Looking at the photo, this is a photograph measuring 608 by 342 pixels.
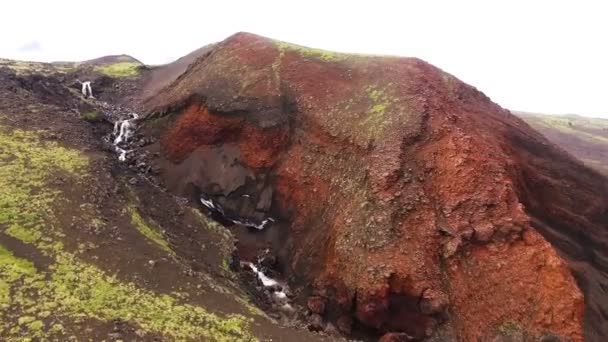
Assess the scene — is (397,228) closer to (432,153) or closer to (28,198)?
(432,153)

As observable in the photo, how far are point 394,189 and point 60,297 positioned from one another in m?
19.8

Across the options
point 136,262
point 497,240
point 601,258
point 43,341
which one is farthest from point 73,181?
point 601,258

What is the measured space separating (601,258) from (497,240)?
10.6 meters

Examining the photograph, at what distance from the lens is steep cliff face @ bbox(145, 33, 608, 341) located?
1099 inches

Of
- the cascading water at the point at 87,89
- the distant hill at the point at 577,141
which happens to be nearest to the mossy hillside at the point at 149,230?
the cascading water at the point at 87,89

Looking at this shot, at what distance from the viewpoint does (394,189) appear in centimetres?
3219

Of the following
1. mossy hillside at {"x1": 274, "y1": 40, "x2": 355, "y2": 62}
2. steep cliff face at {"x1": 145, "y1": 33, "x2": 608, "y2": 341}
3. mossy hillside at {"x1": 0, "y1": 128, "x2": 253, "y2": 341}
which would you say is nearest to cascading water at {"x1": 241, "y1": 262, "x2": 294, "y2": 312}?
steep cliff face at {"x1": 145, "y1": 33, "x2": 608, "y2": 341}

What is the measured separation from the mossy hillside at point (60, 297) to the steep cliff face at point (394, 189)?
9853 mm

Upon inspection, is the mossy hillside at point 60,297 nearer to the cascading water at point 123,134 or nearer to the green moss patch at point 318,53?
the cascading water at point 123,134

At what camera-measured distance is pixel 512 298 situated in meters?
27.3

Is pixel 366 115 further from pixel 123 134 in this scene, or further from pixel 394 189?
pixel 123 134

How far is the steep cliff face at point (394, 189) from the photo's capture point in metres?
27.9

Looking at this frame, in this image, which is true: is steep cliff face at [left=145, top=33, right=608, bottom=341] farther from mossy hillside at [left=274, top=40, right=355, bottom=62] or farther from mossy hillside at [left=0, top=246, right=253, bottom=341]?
mossy hillside at [left=0, top=246, right=253, bottom=341]

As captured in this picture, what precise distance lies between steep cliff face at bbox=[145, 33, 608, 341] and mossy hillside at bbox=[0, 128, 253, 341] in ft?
32.3
